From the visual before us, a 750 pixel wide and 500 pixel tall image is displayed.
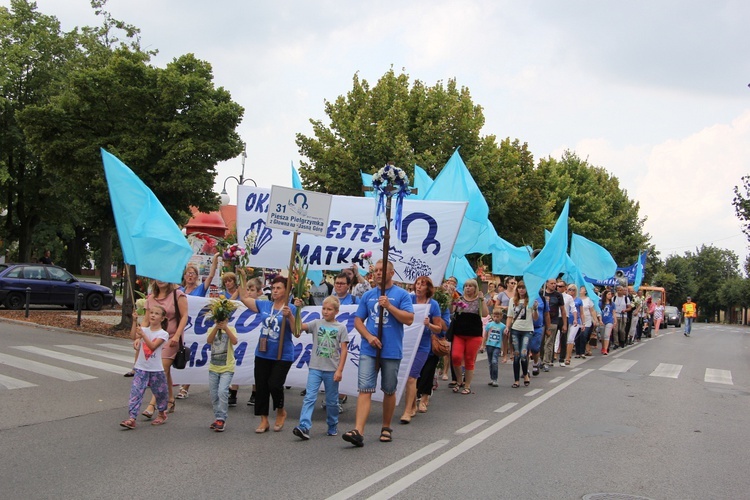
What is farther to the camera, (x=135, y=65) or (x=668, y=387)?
(x=135, y=65)

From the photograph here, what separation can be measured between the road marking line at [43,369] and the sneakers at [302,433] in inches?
202

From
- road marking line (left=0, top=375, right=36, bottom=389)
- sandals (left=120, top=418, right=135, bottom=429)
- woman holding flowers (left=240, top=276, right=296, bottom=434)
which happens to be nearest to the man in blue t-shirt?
woman holding flowers (left=240, top=276, right=296, bottom=434)

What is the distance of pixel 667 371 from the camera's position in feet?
50.3

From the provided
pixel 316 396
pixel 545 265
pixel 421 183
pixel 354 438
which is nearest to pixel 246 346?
pixel 316 396

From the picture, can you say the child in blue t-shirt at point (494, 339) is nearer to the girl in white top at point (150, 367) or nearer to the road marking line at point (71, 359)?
the girl in white top at point (150, 367)

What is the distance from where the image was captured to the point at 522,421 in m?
8.69

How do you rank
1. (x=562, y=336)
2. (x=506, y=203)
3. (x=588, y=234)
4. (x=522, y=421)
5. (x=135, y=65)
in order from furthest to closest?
(x=588, y=234) < (x=506, y=203) < (x=135, y=65) < (x=562, y=336) < (x=522, y=421)

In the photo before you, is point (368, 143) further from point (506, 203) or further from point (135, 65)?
point (135, 65)

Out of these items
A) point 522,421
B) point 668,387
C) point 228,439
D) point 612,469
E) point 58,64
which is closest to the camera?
point 612,469

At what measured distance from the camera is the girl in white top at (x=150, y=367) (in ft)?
24.8

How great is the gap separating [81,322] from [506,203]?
16639 mm

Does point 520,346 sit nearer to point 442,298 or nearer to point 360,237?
point 442,298

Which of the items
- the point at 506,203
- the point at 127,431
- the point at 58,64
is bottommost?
the point at 127,431

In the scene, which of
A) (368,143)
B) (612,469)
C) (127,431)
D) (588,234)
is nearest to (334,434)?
(127,431)
